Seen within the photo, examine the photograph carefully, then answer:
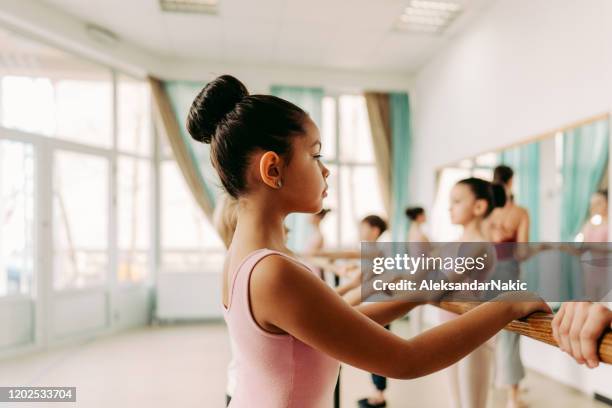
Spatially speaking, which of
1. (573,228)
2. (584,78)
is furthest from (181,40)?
(573,228)

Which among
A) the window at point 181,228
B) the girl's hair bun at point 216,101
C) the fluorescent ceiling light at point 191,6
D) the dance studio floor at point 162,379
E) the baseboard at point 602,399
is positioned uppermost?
the fluorescent ceiling light at point 191,6

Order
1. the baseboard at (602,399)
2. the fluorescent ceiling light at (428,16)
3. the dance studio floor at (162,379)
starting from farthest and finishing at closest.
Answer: the fluorescent ceiling light at (428,16) → the dance studio floor at (162,379) → the baseboard at (602,399)

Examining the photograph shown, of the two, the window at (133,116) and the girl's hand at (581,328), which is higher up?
the window at (133,116)

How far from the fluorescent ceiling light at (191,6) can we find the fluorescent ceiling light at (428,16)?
200 centimetres

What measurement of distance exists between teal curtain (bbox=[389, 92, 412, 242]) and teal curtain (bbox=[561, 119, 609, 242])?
292 cm

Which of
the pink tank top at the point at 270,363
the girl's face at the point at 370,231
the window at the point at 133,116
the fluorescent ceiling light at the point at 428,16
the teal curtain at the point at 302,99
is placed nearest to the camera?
the pink tank top at the point at 270,363

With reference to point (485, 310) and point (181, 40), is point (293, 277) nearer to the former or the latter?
point (485, 310)

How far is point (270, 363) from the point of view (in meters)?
0.67

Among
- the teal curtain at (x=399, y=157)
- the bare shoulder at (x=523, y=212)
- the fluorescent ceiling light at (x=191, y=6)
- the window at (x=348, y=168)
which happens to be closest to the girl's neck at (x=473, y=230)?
the bare shoulder at (x=523, y=212)

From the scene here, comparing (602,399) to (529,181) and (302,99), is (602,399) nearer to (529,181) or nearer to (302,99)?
(529,181)

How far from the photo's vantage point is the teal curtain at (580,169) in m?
2.96

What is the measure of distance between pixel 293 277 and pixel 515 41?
13.4 ft

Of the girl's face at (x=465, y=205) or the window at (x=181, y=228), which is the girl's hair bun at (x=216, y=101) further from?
the window at (x=181, y=228)

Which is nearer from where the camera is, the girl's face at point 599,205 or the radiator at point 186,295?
the girl's face at point 599,205
